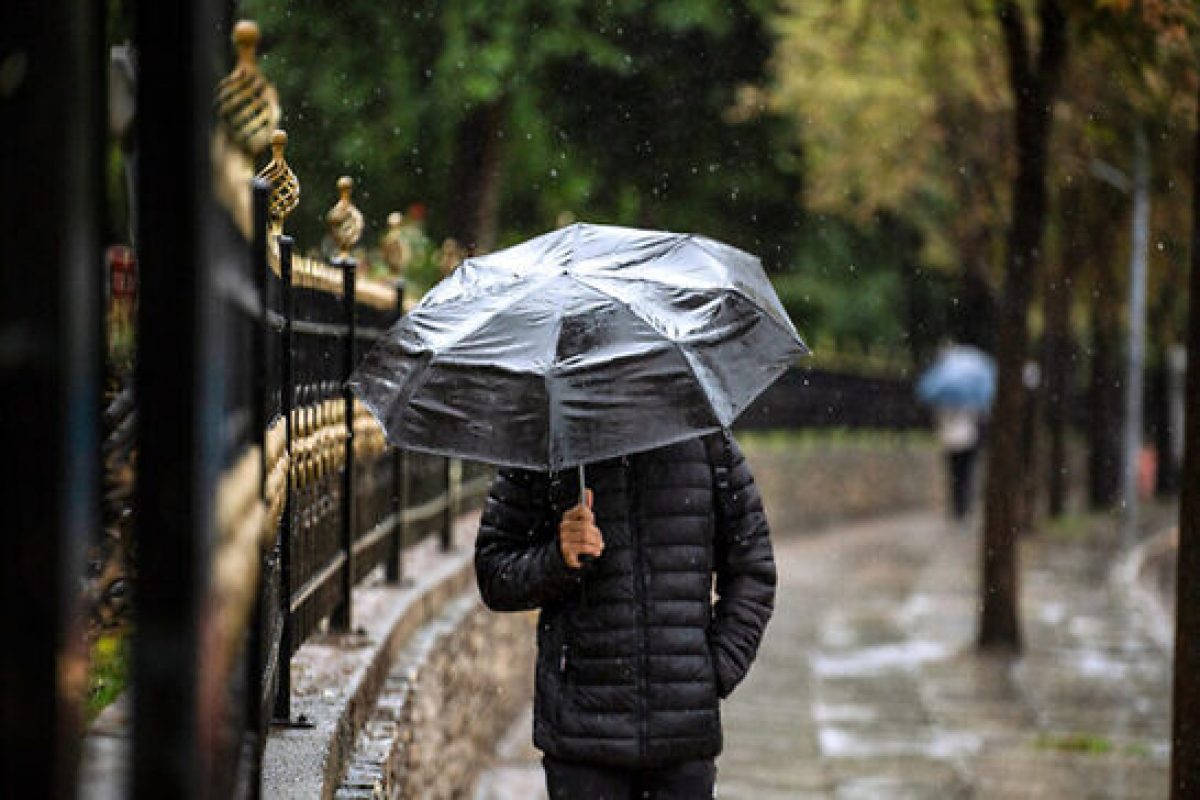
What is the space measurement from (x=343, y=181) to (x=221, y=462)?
3.99m

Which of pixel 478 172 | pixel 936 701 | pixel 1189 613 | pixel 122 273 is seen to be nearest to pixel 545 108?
pixel 478 172

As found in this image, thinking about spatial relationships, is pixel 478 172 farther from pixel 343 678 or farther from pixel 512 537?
pixel 512 537

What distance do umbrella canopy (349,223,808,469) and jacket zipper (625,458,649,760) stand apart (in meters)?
0.22

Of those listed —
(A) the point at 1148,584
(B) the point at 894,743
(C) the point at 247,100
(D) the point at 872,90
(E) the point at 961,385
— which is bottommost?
(A) the point at 1148,584

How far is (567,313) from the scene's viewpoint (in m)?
4.38

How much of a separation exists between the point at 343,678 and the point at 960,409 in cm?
1742

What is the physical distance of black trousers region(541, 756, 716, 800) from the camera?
4.32m

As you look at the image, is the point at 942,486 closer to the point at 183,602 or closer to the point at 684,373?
the point at 684,373

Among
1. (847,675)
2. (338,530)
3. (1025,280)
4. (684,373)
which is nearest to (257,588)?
(684,373)

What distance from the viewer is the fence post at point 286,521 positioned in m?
4.97

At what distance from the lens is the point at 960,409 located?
22266 millimetres

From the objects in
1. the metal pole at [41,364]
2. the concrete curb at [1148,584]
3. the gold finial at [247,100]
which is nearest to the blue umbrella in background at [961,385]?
the concrete curb at [1148,584]

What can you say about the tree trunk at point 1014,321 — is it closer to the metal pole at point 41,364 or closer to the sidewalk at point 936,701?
the sidewalk at point 936,701

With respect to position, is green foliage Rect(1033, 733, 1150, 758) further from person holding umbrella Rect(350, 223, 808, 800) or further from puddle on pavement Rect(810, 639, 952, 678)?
person holding umbrella Rect(350, 223, 808, 800)
